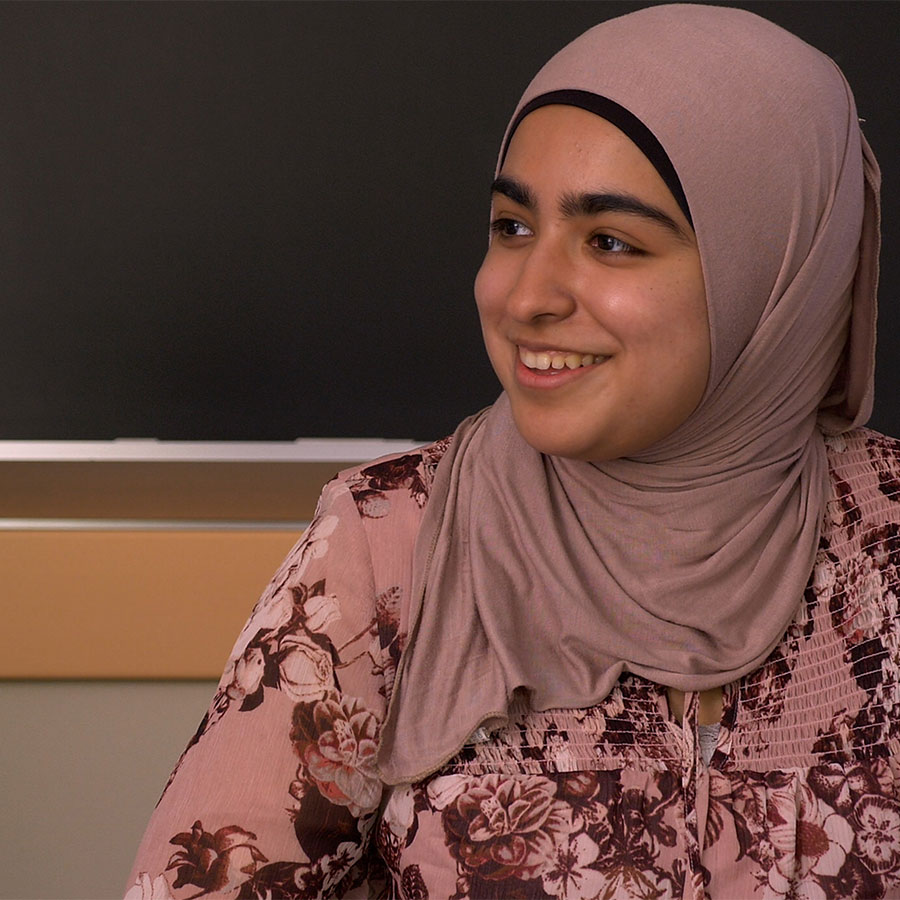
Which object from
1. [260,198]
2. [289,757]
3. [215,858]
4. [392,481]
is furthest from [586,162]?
[260,198]

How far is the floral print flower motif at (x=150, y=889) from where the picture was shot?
40.9 inches

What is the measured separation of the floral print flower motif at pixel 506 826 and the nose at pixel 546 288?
0.43 meters

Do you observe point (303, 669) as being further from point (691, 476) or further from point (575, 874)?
point (691, 476)

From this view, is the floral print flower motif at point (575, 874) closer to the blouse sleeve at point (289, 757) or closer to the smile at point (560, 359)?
the blouse sleeve at point (289, 757)

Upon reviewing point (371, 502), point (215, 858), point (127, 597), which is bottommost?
point (127, 597)

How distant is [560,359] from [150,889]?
61cm

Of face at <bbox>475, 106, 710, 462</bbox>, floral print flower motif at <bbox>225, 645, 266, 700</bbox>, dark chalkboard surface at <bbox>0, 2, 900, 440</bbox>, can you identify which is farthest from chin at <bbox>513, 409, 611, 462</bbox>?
dark chalkboard surface at <bbox>0, 2, 900, 440</bbox>

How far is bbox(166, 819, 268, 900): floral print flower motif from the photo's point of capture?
1.04 metres

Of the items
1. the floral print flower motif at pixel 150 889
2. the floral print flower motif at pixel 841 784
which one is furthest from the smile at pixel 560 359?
the floral print flower motif at pixel 150 889

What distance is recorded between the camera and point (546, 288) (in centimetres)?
108

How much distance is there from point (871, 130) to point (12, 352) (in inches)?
54.1

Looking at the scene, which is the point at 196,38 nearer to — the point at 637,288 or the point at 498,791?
the point at 637,288

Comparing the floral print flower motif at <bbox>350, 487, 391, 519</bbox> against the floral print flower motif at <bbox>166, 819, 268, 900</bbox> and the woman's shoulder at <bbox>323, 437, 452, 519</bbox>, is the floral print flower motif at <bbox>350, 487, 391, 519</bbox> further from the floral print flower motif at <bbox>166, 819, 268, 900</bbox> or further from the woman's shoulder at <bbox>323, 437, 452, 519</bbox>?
the floral print flower motif at <bbox>166, 819, 268, 900</bbox>

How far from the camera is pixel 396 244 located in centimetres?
183
